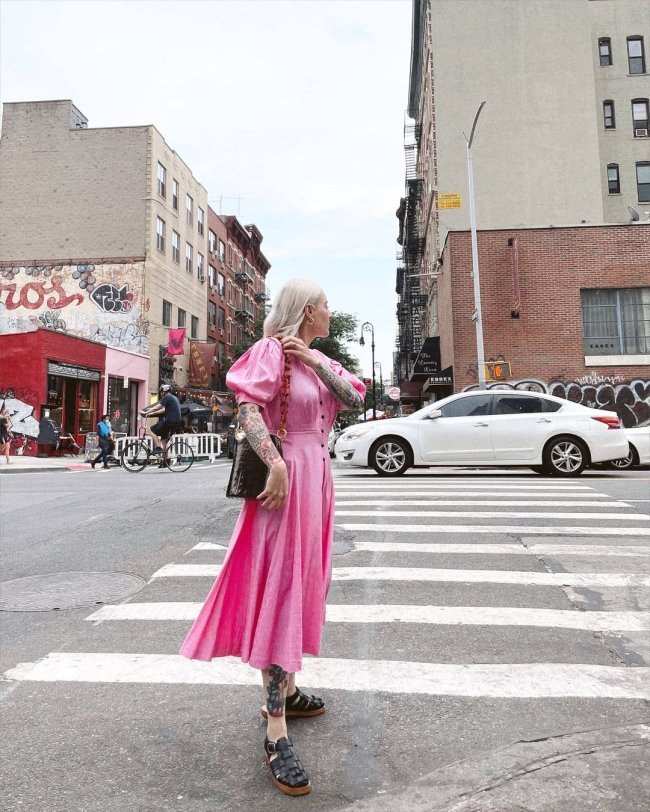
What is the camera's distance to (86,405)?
29.7m

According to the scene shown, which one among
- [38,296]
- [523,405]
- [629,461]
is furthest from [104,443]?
[38,296]

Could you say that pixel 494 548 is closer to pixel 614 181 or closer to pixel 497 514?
pixel 497 514

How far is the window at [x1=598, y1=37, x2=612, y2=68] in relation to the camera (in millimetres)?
36531

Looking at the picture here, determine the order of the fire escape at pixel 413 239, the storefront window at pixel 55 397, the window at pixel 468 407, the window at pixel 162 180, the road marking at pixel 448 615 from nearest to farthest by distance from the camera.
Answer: the road marking at pixel 448 615, the window at pixel 468 407, the storefront window at pixel 55 397, the window at pixel 162 180, the fire escape at pixel 413 239

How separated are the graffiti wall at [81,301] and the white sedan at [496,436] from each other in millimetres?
24366

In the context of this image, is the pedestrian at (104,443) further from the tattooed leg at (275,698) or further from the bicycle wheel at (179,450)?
the tattooed leg at (275,698)

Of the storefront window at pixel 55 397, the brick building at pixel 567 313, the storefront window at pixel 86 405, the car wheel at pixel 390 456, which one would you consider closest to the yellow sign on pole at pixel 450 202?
the brick building at pixel 567 313

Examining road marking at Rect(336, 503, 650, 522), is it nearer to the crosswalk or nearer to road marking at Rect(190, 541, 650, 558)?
the crosswalk

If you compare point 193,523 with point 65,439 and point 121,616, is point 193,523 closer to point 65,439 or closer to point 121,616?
point 121,616

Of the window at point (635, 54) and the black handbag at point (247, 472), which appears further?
the window at point (635, 54)

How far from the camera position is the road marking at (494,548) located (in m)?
6.18

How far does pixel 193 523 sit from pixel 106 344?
1050 inches

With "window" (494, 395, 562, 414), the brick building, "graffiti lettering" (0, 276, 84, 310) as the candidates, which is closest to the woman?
"window" (494, 395, 562, 414)

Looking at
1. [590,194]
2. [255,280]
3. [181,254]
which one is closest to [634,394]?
[590,194]
